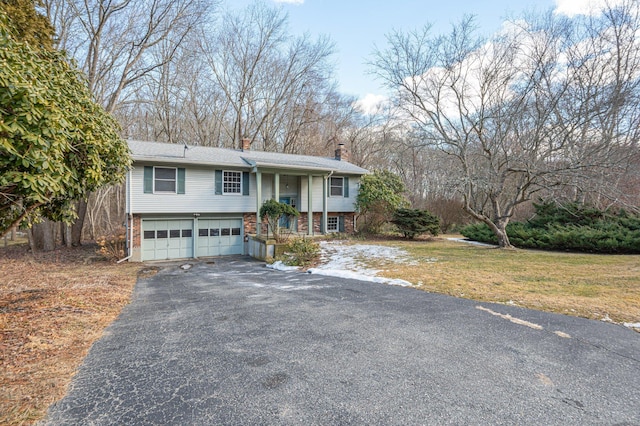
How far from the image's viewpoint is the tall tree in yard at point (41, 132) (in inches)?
129

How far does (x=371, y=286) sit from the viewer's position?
7168 millimetres

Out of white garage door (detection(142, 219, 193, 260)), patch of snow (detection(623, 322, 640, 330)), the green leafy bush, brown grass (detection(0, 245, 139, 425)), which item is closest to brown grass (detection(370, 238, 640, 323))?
patch of snow (detection(623, 322, 640, 330))

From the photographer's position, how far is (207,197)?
13.9 metres

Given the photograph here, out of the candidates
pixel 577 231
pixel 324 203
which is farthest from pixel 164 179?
pixel 577 231

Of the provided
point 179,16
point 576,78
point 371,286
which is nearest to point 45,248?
point 179,16

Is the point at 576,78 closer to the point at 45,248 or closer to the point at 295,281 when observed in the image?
the point at 295,281

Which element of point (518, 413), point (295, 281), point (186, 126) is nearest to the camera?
point (518, 413)

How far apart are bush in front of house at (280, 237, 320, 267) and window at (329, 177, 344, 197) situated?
5.68 m

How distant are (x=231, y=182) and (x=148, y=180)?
3.42 meters

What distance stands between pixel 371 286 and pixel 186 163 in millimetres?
9829

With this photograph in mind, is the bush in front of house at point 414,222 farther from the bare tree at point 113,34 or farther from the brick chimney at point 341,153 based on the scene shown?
the bare tree at point 113,34

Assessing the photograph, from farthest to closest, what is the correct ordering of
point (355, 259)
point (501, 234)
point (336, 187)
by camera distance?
1. point (336, 187)
2. point (501, 234)
3. point (355, 259)

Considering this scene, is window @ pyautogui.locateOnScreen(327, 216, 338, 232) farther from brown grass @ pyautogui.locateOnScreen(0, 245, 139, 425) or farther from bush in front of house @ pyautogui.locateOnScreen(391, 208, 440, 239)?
brown grass @ pyautogui.locateOnScreen(0, 245, 139, 425)

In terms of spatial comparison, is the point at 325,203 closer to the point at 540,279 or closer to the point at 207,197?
the point at 207,197
